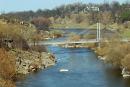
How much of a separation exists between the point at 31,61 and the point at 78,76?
4.23 metres

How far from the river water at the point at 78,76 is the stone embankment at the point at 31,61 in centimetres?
51

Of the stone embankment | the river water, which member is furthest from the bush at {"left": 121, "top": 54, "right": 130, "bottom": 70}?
the stone embankment

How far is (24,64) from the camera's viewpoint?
20469 millimetres

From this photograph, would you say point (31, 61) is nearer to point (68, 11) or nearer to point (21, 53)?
point (21, 53)

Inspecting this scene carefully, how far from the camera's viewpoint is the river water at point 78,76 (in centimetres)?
1623

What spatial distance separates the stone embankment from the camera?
64.8 feet

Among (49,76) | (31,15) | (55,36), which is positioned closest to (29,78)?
(49,76)

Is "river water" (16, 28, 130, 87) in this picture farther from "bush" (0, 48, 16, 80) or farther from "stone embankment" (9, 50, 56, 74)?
"bush" (0, 48, 16, 80)

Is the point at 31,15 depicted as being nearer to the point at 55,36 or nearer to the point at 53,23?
the point at 53,23

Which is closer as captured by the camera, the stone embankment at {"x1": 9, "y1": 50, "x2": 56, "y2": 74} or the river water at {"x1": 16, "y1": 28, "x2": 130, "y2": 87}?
the river water at {"x1": 16, "y1": 28, "x2": 130, "y2": 87}

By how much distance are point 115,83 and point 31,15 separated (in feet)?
156

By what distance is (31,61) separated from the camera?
70.4ft

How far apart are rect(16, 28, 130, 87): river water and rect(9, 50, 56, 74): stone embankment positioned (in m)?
0.51

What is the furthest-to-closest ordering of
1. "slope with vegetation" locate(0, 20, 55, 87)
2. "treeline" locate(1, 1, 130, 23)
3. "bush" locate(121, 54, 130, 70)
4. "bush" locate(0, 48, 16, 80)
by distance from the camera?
"treeline" locate(1, 1, 130, 23) < "slope with vegetation" locate(0, 20, 55, 87) < "bush" locate(121, 54, 130, 70) < "bush" locate(0, 48, 16, 80)
